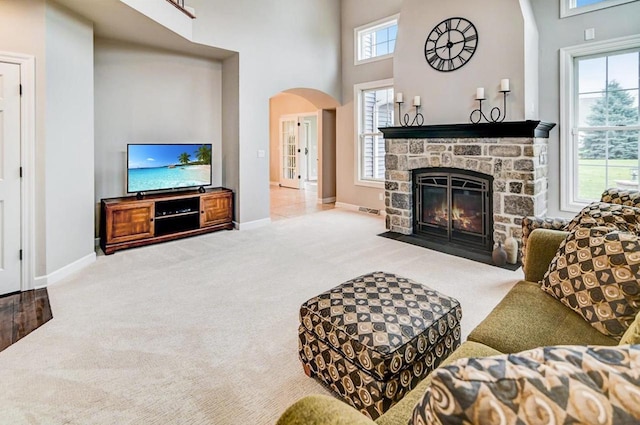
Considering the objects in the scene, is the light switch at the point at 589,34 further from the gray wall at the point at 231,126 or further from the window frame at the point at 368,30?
the gray wall at the point at 231,126

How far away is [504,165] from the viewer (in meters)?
4.40

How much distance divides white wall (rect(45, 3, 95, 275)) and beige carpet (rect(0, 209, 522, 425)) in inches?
15.6

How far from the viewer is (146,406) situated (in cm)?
193

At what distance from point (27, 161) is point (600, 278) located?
14.6 ft

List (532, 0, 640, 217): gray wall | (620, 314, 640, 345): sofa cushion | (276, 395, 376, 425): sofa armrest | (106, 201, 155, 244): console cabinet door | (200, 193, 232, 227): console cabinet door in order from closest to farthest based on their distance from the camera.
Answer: (276, 395, 376, 425): sofa armrest < (620, 314, 640, 345): sofa cushion < (532, 0, 640, 217): gray wall < (106, 201, 155, 244): console cabinet door < (200, 193, 232, 227): console cabinet door

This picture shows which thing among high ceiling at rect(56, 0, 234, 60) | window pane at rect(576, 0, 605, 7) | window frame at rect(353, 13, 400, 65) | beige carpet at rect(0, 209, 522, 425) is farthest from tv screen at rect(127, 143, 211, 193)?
window pane at rect(576, 0, 605, 7)

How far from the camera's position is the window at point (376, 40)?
6.61m

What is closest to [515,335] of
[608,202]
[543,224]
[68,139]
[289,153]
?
[543,224]

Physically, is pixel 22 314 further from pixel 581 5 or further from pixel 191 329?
pixel 581 5

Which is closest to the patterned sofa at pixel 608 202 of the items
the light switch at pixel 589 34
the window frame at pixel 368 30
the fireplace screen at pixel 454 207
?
the fireplace screen at pixel 454 207

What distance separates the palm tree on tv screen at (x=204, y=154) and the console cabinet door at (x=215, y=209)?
0.54m

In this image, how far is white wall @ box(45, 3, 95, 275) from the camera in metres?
3.61

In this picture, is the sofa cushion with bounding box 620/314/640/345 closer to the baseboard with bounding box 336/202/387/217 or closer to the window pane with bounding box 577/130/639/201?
the window pane with bounding box 577/130/639/201

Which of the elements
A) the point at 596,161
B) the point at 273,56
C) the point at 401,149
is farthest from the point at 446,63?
the point at 273,56
